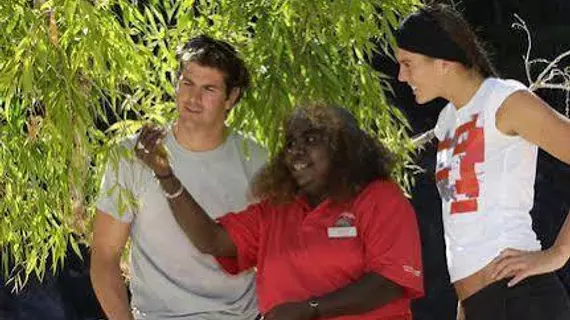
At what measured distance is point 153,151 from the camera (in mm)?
2414

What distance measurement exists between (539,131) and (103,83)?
2.94ft

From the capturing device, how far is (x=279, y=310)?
94.7 inches

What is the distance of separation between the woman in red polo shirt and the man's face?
6.0 inches

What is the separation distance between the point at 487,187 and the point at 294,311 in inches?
17.5

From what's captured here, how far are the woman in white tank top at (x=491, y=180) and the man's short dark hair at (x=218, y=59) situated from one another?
1.58 ft

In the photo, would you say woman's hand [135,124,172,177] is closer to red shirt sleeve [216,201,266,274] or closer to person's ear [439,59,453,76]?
red shirt sleeve [216,201,266,274]

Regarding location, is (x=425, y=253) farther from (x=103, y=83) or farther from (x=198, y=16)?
(x=103, y=83)

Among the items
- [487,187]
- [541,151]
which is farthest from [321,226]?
[541,151]

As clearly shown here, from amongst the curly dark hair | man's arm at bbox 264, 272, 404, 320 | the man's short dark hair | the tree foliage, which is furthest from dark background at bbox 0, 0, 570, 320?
man's arm at bbox 264, 272, 404, 320

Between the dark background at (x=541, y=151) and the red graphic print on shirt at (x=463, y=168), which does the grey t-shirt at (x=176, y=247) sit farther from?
the dark background at (x=541, y=151)

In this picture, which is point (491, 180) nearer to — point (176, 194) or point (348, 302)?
point (348, 302)

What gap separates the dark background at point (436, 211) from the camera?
7.28 m

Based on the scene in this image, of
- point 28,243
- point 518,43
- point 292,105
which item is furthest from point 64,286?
point 292,105

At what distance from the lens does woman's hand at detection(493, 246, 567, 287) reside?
2.15 m
